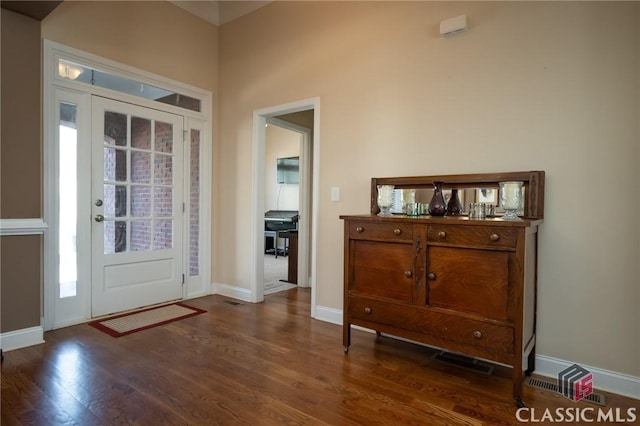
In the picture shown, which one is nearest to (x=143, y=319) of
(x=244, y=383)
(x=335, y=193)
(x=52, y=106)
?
(x=244, y=383)

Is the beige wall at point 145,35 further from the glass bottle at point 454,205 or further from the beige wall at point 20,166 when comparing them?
the glass bottle at point 454,205

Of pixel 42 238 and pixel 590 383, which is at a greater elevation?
pixel 42 238

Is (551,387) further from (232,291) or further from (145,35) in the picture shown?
(145,35)

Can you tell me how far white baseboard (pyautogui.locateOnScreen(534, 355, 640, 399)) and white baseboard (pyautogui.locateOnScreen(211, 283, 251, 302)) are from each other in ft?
8.94

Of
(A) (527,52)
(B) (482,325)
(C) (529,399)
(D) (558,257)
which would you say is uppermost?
(A) (527,52)

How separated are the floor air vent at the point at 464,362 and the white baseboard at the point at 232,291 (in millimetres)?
2125

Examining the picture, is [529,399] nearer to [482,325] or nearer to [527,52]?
[482,325]

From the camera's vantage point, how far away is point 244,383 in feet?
6.63

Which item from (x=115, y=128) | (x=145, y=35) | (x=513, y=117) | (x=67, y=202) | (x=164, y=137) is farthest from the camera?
(x=164, y=137)

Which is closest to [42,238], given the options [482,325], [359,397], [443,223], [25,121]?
[25,121]

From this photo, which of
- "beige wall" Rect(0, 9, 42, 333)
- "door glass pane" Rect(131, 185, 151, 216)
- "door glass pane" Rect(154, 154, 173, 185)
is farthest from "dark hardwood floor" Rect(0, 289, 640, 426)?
"door glass pane" Rect(154, 154, 173, 185)

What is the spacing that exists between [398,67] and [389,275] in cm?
166

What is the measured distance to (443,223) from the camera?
6.75ft

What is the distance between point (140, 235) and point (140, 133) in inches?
39.9
